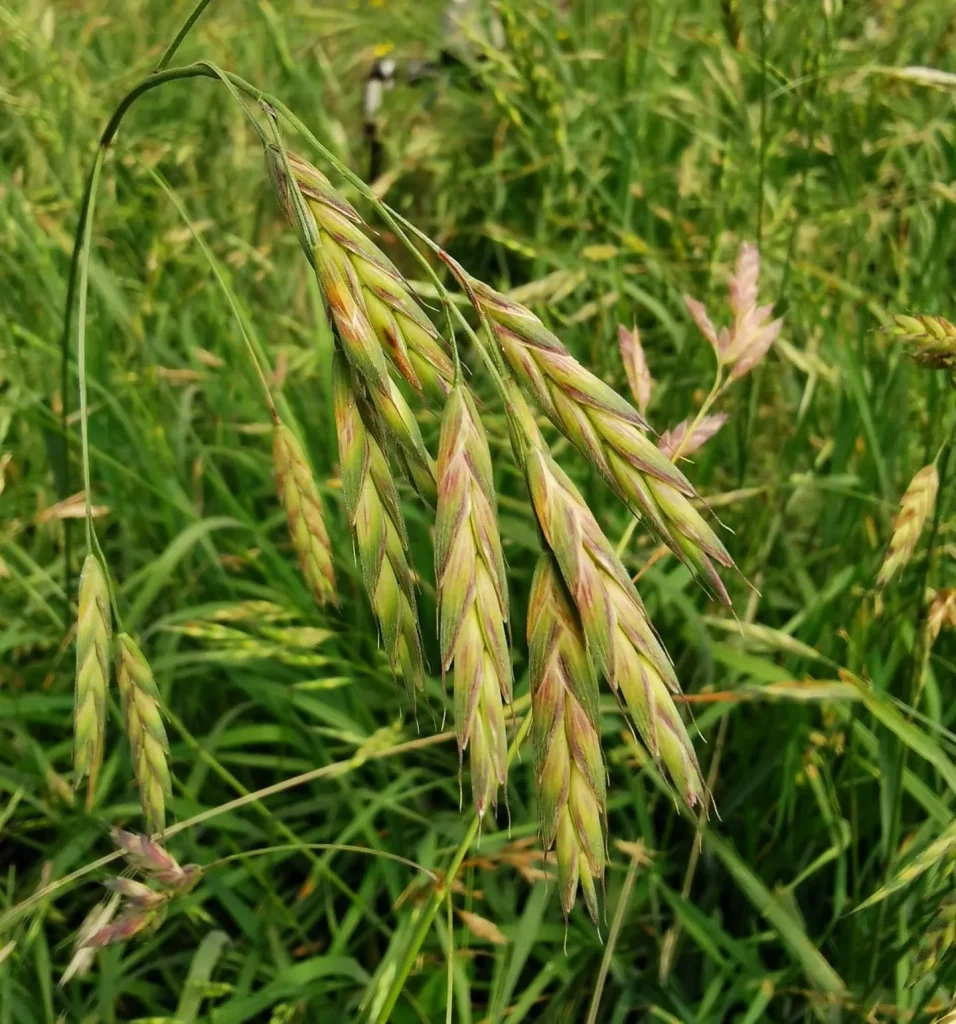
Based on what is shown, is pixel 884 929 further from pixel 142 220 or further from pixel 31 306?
pixel 142 220

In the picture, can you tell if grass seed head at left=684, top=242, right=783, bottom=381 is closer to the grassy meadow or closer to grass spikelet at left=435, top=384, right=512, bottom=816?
the grassy meadow

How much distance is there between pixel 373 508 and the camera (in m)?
0.74

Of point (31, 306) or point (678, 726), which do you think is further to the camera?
point (31, 306)

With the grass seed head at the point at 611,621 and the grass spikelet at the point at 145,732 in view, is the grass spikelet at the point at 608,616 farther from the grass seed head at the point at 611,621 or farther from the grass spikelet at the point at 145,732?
the grass spikelet at the point at 145,732

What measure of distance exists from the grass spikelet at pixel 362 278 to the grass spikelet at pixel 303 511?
12.9 inches

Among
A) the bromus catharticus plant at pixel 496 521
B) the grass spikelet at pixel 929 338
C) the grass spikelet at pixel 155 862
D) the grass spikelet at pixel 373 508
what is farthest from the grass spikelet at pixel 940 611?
the grass spikelet at pixel 155 862

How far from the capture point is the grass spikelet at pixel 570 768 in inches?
25.3

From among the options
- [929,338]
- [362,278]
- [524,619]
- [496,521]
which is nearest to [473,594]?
[496,521]

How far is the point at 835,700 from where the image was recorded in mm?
1270

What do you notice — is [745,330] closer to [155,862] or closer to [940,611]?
[940,611]

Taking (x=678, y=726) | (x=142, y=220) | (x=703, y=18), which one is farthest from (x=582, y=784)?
(x=703, y=18)

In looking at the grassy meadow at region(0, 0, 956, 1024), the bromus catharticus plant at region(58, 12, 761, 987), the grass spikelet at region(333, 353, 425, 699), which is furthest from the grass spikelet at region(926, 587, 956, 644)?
the grass spikelet at region(333, 353, 425, 699)

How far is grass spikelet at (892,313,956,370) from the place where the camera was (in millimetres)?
893

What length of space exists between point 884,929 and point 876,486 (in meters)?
0.64
